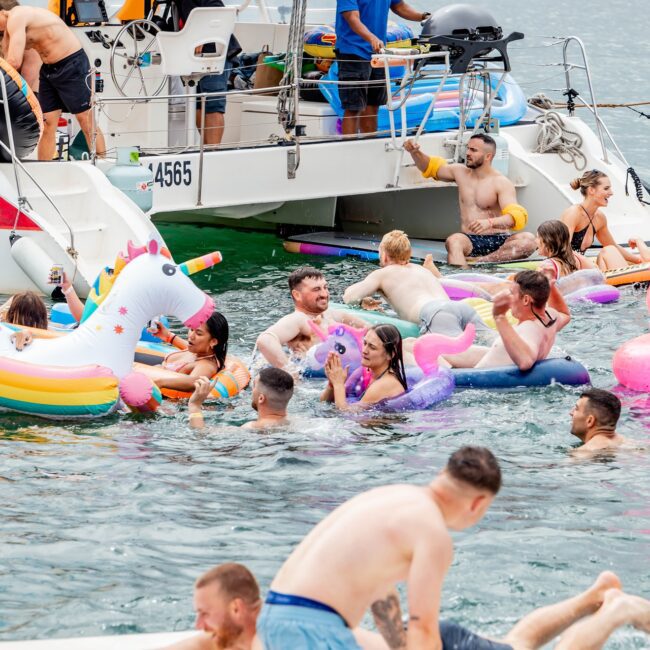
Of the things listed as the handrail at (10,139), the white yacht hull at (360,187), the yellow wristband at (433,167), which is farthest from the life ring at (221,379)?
the yellow wristband at (433,167)

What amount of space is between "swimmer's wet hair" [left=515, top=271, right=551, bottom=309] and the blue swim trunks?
4469 millimetres

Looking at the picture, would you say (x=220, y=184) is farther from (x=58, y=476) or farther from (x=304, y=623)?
(x=304, y=623)

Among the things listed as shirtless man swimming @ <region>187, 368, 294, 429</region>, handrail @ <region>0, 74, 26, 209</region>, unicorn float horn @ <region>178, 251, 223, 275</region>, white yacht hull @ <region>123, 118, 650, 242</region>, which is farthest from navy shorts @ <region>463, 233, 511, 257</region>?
shirtless man swimming @ <region>187, 368, 294, 429</region>

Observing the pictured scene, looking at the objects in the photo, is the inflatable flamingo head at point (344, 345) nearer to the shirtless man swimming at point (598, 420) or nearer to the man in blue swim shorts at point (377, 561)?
the shirtless man swimming at point (598, 420)

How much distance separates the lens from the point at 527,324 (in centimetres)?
849

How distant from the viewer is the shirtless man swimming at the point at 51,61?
429 inches

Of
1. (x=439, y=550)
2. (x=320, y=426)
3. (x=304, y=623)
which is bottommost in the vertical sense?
(x=320, y=426)

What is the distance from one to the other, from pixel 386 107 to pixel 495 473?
9117mm

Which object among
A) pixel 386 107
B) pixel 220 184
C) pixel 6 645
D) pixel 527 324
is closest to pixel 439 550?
pixel 6 645

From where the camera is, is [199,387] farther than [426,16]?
No

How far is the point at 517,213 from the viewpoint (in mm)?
12531

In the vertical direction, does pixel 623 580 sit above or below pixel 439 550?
below

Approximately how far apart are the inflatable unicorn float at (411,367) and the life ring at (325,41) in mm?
4998

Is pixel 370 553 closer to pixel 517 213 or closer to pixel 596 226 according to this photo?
pixel 596 226
